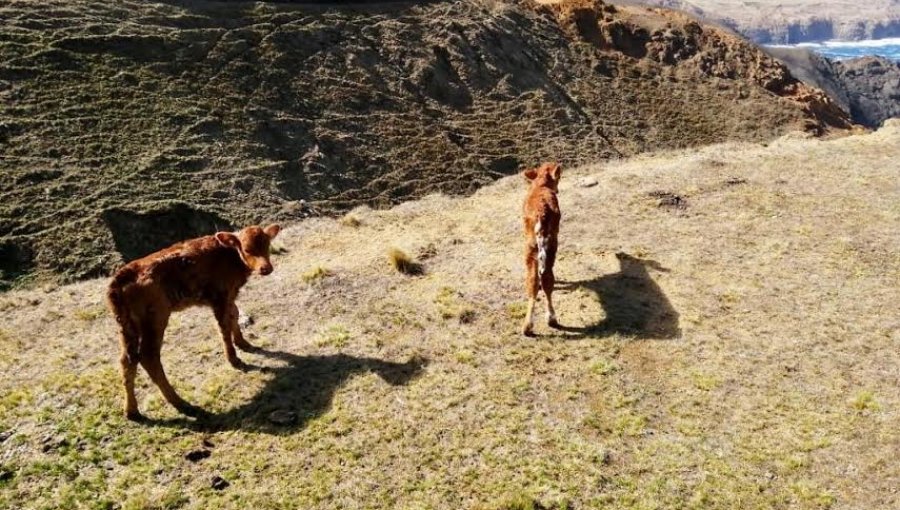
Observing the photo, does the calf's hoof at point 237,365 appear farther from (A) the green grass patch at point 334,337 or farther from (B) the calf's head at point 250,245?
(B) the calf's head at point 250,245

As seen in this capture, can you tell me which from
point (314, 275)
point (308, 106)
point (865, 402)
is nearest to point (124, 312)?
point (314, 275)

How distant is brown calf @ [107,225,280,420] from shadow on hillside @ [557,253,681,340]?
19.9 feet

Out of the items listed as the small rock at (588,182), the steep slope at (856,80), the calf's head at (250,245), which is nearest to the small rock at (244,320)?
the calf's head at (250,245)

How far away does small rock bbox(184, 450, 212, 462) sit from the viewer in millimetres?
9289

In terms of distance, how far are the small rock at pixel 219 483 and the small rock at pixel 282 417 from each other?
50.7 inches

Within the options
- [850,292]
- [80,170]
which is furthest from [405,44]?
[850,292]

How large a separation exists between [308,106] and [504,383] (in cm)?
2155

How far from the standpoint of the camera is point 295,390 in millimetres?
10906

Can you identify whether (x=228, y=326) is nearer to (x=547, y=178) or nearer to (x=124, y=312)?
(x=124, y=312)

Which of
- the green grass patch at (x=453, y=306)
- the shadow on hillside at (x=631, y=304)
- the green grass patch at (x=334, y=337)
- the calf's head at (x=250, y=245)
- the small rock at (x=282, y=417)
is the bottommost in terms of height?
the shadow on hillside at (x=631, y=304)

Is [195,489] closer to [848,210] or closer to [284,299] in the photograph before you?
[284,299]

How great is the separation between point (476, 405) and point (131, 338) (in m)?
5.27

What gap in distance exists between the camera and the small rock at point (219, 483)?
884 centimetres

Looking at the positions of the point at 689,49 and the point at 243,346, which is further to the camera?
the point at 689,49
